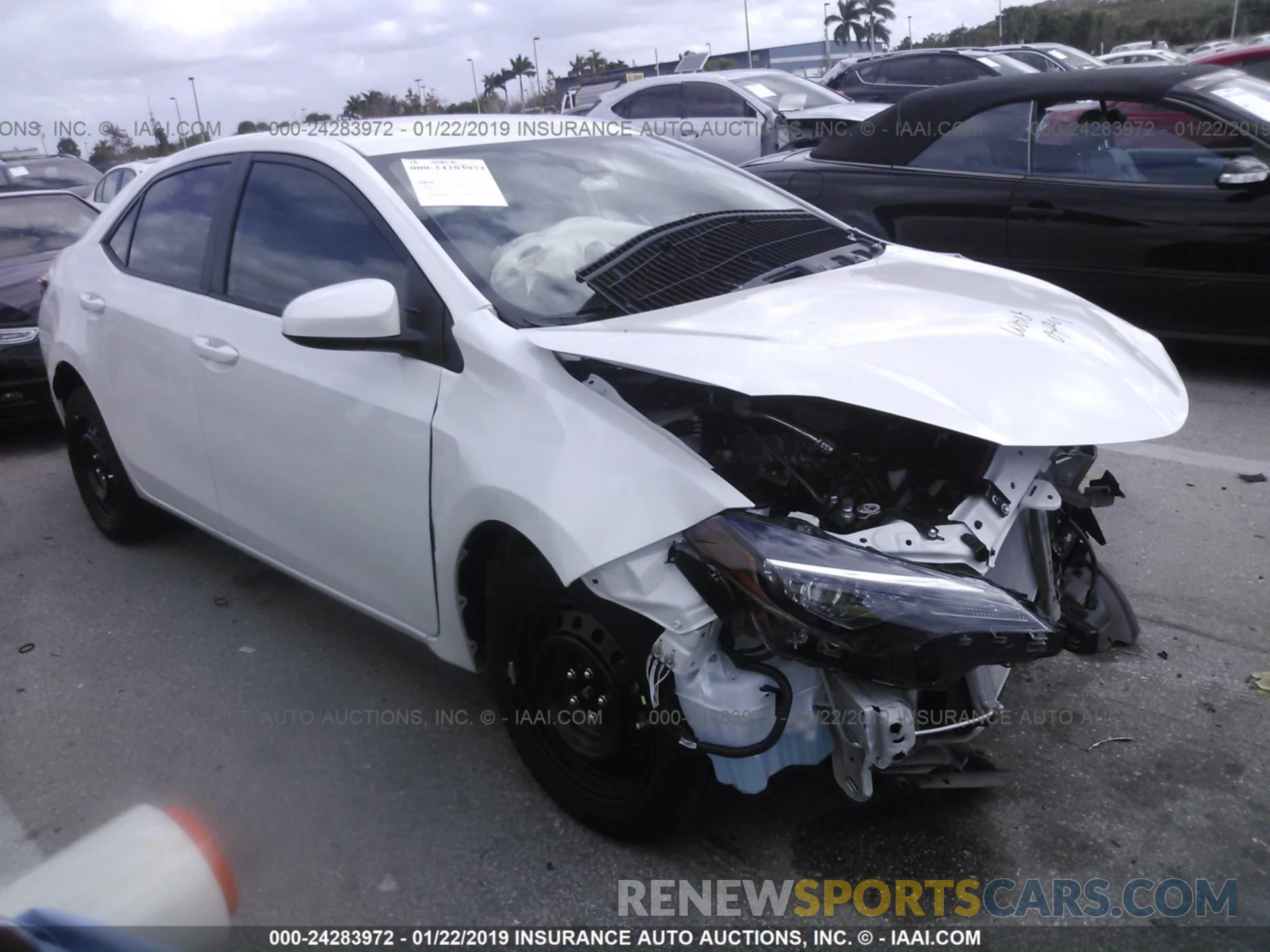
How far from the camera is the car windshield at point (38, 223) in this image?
24.0 ft

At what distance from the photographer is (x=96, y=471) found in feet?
15.5

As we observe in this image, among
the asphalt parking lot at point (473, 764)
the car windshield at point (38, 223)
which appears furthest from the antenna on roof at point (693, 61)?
the asphalt parking lot at point (473, 764)

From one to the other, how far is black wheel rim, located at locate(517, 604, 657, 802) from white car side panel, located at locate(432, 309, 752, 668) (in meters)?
0.22

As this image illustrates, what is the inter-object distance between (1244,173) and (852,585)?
14.6ft

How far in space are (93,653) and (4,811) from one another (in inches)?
36.6

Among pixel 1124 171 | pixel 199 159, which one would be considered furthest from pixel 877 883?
pixel 1124 171

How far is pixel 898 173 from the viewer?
6.39 metres

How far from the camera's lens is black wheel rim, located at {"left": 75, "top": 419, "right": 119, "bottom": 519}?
4.50 meters

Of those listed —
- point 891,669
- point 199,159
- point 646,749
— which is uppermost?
point 199,159

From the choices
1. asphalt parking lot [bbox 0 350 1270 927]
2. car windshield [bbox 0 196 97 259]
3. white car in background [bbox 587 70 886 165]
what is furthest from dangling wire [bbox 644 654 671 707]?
white car in background [bbox 587 70 886 165]

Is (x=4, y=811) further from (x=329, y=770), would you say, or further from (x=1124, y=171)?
(x=1124, y=171)

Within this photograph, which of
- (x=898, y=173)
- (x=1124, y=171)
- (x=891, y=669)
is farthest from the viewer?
(x=898, y=173)

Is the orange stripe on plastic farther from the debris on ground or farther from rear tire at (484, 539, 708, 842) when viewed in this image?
the debris on ground

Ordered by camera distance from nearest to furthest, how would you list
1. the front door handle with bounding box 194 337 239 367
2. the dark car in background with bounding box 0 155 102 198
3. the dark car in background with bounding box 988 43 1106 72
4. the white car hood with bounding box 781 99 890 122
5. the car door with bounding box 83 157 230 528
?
the front door handle with bounding box 194 337 239 367
the car door with bounding box 83 157 230 528
the white car hood with bounding box 781 99 890 122
the dark car in background with bounding box 0 155 102 198
the dark car in background with bounding box 988 43 1106 72
